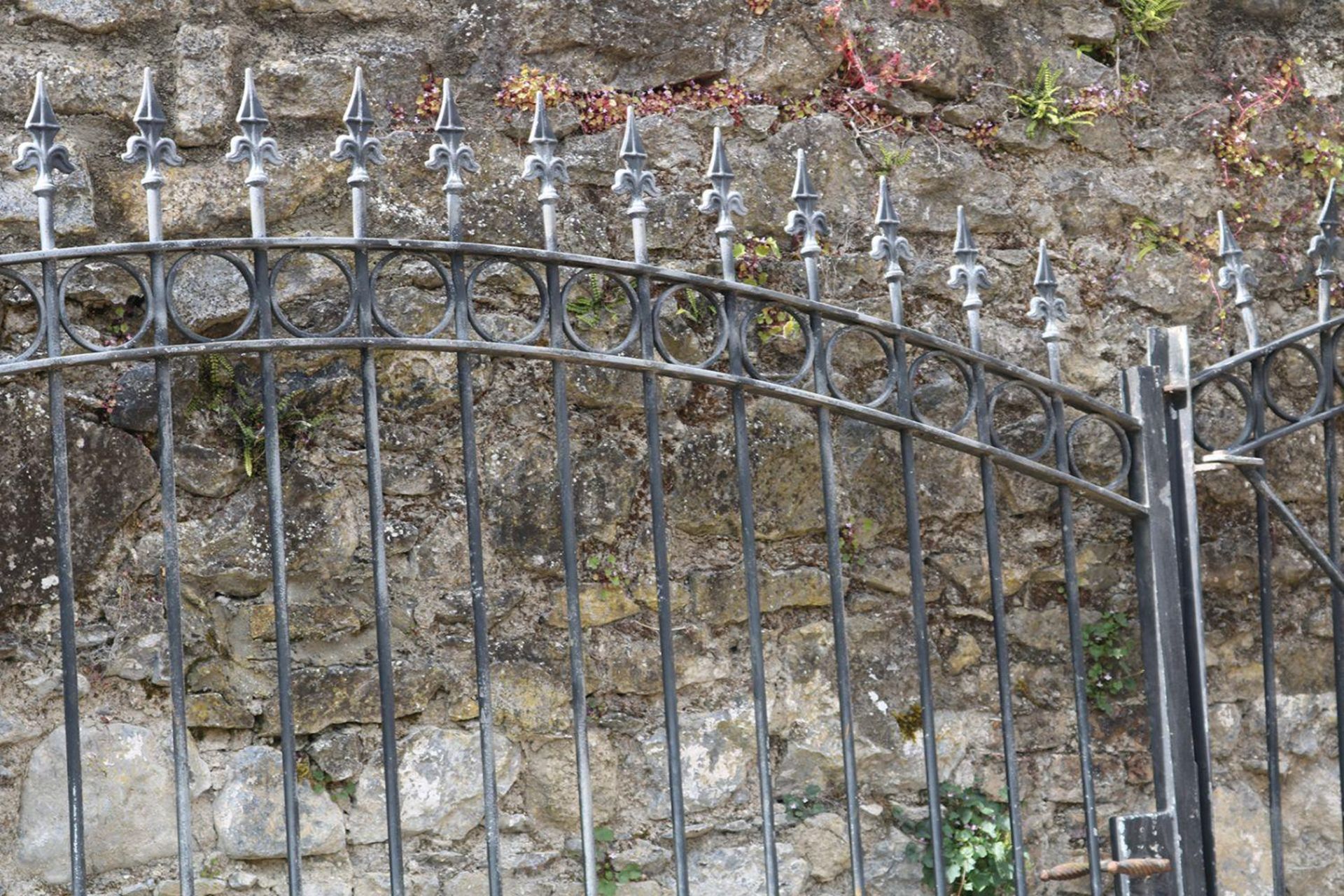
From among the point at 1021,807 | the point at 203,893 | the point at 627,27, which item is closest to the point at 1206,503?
the point at 1021,807

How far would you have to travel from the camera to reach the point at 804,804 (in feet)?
10.3

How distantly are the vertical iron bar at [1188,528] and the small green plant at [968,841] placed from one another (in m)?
0.54

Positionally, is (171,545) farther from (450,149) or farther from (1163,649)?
(1163,649)

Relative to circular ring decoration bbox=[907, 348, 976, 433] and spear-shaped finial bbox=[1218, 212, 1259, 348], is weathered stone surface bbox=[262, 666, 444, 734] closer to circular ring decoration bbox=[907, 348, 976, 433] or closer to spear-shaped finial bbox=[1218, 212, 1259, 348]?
circular ring decoration bbox=[907, 348, 976, 433]

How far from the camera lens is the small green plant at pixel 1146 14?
3.58 metres

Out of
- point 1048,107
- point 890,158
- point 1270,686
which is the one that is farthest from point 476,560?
point 1048,107

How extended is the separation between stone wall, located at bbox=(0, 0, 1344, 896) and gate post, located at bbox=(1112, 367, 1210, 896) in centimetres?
60

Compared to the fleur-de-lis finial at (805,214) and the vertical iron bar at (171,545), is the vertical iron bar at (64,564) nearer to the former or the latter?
the vertical iron bar at (171,545)

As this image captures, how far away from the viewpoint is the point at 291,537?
2898 millimetres

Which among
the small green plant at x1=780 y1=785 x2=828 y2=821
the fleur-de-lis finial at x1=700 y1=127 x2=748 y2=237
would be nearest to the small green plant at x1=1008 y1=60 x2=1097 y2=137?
the fleur-de-lis finial at x1=700 y1=127 x2=748 y2=237

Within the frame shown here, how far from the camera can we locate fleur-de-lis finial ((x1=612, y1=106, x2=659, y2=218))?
231cm

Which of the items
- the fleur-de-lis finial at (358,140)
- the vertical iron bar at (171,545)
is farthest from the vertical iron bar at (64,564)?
the fleur-de-lis finial at (358,140)

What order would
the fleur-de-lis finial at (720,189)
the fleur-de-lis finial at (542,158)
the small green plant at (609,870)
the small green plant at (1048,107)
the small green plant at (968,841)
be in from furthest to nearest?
the small green plant at (1048,107) < the small green plant at (968,841) < the small green plant at (609,870) < the fleur-de-lis finial at (720,189) < the fleur-de-lis finial at (542,158)

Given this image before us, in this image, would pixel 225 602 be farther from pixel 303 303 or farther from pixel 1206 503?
pixel 1206 503
